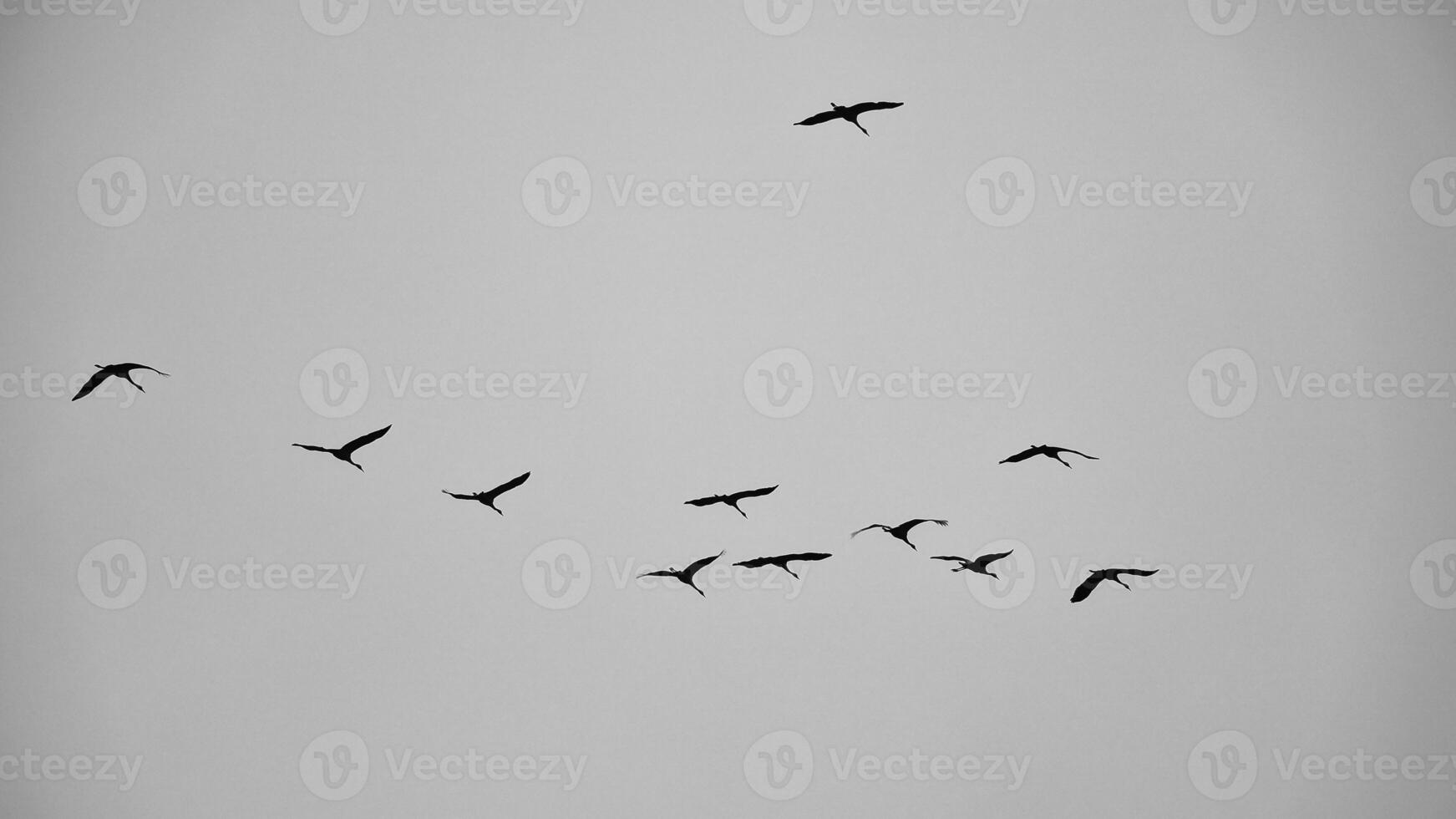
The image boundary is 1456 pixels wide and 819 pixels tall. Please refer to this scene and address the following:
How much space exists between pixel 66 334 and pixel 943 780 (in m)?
1.86

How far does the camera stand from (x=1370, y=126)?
1705mm

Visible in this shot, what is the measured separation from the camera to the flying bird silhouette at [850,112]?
1.70 m

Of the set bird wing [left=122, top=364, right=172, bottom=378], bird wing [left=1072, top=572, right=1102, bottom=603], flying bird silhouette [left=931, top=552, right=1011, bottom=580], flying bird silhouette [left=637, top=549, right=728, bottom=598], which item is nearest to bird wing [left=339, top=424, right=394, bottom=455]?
bird wing [left=122, top=364, right=172, bottom=378]

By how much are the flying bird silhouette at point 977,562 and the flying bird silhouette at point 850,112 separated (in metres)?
0.82

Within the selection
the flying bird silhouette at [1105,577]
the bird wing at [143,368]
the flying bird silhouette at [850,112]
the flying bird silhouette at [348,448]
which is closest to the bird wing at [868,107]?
the flying bird silhouette at [850,112]

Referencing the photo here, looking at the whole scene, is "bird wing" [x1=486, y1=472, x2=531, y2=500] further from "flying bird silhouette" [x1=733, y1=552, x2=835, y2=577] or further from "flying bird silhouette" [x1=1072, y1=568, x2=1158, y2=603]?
"flying bird silhouette" [x1=1072, y1=568, x2=1158, y2=603]

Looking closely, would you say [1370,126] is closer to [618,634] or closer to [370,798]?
[618,634]

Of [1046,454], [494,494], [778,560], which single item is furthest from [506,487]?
[1046,454]

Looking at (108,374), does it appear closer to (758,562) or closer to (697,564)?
(697,564)

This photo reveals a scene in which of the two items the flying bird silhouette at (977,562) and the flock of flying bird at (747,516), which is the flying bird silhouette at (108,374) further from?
the flying bird silhouette at (977,562)

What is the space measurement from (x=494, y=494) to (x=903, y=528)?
0.78 m

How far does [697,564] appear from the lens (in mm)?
1702

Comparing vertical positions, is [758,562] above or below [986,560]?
below

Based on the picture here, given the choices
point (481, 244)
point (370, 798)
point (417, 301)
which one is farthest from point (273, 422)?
point (370, 798)
